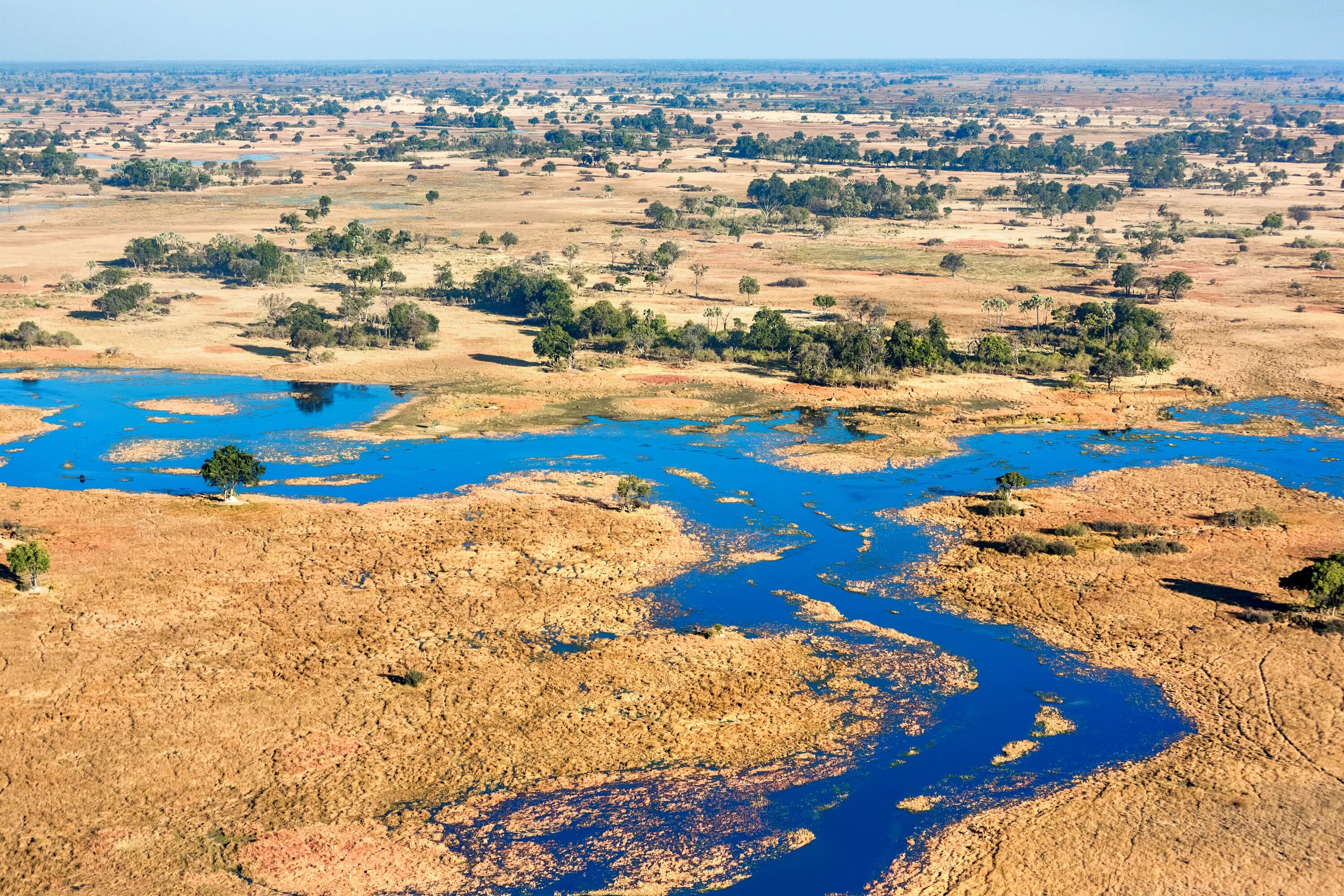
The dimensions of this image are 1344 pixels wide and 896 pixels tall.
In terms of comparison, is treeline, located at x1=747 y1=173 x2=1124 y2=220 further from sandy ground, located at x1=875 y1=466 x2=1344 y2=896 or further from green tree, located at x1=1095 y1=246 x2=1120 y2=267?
sandy ground, located at x1=875 y1=466 x2=1344 y2=896

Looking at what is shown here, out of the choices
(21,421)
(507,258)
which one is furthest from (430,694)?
(507,258)

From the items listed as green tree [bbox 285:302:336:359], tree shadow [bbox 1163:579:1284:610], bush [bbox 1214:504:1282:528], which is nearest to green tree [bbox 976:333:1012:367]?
bush [bbox 1214:504:1282:528]

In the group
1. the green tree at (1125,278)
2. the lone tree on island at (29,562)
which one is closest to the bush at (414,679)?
the lone tree on island at (29,562)

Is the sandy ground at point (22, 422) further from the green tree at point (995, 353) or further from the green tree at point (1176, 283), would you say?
the green tree at point (1176, 283)

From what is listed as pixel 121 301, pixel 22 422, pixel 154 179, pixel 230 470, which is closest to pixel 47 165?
pixel 154 179

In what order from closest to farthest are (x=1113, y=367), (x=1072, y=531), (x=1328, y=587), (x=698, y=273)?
(x=1328, y=587) < (x=1072, y=531) < (x=1113, y=367) < (x=698, y=273)

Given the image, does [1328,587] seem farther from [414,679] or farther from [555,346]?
[555,346]
